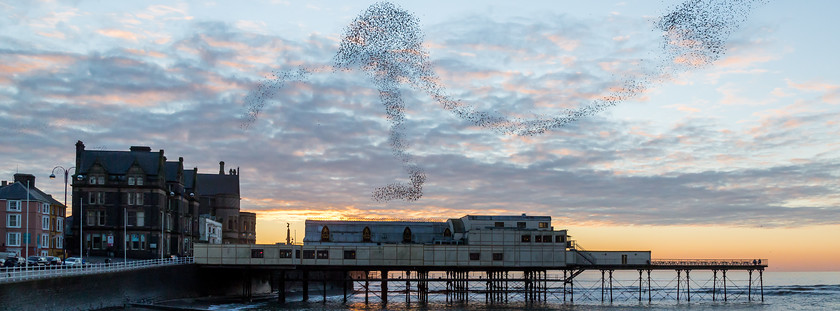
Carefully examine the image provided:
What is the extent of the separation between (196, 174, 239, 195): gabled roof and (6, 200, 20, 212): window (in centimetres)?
6838

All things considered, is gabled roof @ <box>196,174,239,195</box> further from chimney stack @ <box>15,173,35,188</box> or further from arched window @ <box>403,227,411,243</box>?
arched window @ <box>403,227,411,243</box>

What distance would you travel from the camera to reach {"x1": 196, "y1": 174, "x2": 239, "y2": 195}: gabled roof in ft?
595

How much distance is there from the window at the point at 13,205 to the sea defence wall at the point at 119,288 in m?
27.7

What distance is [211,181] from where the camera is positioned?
600 feet

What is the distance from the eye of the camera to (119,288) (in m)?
79.6

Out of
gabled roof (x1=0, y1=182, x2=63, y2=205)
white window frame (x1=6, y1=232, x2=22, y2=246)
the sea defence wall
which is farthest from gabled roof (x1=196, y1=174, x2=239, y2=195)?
white window frame (x1=6, y1=232, x2=22, y2=246)

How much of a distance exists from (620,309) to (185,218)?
75.5m

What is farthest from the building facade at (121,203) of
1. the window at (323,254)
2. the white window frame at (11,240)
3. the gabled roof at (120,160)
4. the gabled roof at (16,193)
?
the window at (323,254)

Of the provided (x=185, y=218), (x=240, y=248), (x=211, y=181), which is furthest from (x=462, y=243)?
(x=211, y=181)

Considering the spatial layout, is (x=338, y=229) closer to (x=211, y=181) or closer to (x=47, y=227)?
(x=47, y=227)

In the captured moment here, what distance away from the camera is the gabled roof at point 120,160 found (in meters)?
124

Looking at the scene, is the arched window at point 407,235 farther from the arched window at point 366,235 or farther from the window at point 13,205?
the window at point 13,205

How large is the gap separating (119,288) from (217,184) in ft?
342

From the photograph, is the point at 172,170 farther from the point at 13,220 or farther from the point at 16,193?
the point at 13,220
